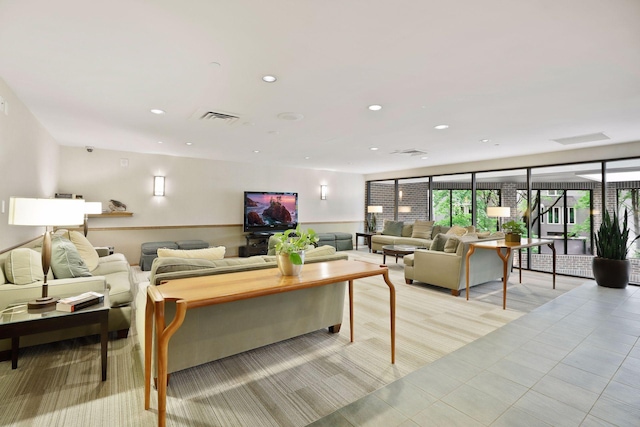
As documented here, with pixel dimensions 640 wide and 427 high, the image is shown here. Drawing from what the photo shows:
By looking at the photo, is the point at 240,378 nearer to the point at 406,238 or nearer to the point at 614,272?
the point at 614,272

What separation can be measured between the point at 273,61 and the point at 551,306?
441cm

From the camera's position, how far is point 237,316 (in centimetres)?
244

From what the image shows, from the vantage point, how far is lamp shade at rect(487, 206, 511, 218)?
21.2 feet

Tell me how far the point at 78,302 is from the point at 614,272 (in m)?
6.89

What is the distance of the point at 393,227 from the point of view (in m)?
8.80

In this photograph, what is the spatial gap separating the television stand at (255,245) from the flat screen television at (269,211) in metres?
0.20

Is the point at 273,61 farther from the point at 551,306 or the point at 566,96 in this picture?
the point at 551,306

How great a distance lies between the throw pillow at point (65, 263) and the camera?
9.32 ft

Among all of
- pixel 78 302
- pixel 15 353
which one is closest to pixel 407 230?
pixel 78 302

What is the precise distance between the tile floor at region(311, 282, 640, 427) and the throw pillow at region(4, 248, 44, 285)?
2613 millimetres

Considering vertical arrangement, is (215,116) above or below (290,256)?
above

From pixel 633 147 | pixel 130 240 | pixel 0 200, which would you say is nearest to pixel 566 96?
pixel 633 147

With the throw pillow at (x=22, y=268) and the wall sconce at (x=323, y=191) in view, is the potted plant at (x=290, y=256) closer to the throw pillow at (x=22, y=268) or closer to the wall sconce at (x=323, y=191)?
the throw pillow at (x=22, y=268)

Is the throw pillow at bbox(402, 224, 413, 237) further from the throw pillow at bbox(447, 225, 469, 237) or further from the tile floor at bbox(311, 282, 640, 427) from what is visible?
the tile floor at bbox(311, 282, 640, 427)
